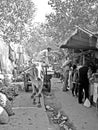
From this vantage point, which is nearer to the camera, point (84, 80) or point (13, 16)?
point (84, 80)

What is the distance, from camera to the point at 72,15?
20000 mm

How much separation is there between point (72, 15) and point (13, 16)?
454cm

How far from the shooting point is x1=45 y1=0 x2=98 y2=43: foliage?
62.4 ft

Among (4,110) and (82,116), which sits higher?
(4,110)

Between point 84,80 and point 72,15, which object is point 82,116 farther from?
point 72,15

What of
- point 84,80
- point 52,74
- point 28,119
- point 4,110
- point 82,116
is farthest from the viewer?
point 52,74

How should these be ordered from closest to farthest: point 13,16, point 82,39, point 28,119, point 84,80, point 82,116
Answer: point 28,119
point 82,116
point 82,39
point 84,80
point 13,16

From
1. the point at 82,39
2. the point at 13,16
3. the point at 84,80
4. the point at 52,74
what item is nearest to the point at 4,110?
the point at 82,39

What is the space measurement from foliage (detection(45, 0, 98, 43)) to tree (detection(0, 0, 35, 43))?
1.77 meters

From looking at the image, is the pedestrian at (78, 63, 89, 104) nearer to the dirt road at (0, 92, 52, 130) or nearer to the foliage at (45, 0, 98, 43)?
the dirt road at (0, 92, 52, 130)

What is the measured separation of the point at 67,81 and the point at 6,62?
4.19 m

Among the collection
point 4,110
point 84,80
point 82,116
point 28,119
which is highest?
point 84,80

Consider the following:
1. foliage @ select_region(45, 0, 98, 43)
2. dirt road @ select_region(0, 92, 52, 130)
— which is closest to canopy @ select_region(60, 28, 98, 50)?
dirt road @ select_region(0, 92, 52, 130)

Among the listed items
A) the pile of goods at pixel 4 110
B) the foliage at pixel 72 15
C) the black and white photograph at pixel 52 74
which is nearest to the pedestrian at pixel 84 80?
the black and white photograph at pixel 52 74
